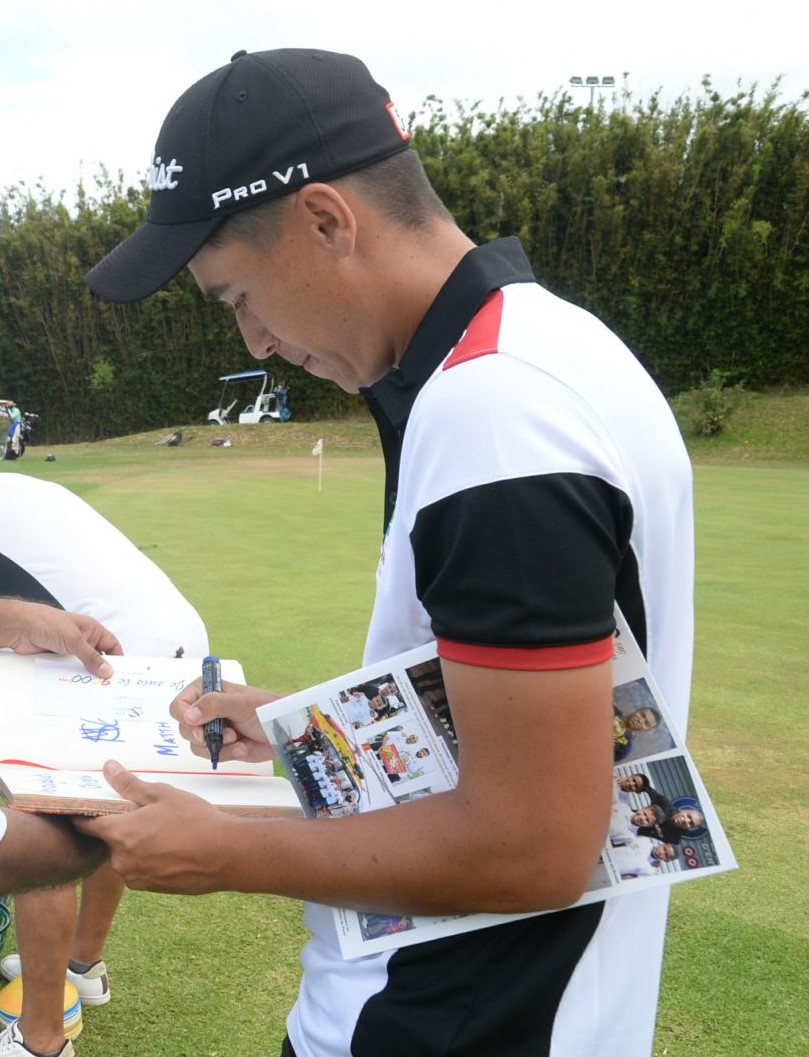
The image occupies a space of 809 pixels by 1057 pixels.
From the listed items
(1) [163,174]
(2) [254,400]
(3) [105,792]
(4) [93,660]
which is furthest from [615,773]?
(2) [254,400]

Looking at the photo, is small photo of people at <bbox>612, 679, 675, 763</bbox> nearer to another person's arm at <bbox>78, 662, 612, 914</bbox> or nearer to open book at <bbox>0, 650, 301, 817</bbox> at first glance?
another person's arm at <bbox>78, 662, 612, 914</bbox>

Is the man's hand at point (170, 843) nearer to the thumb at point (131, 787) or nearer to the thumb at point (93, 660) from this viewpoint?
the thumb at point (131, 787)

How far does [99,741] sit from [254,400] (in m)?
23.8

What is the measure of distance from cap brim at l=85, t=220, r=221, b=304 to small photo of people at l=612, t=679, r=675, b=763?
2.06 ft

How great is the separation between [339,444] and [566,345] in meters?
18.6

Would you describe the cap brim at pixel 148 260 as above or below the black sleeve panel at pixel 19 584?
above

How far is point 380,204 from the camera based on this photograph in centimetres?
110

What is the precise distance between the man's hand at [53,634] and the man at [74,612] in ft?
1.77

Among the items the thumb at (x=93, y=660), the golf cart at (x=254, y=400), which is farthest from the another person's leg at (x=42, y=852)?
the golf cart at (x=254, y=400)

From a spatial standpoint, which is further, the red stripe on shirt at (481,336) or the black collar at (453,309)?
the black collar at (453,309)

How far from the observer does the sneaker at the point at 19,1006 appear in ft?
7.63

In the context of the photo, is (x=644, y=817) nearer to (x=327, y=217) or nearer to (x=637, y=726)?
(x=637, y=726)

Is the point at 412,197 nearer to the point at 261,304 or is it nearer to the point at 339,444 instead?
the point at 261,304

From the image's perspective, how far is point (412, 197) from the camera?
112cm
